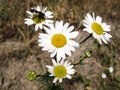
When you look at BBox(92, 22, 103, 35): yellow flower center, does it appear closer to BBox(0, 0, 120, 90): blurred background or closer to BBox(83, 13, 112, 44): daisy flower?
BBox(83, 13, 112, 44): daisy flower

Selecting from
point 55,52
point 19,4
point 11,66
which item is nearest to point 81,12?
point 19,4

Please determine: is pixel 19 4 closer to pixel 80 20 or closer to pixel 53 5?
pixel 53 5

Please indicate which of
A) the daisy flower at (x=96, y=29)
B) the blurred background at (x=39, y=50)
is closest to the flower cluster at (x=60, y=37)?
the daisy flower at (x=96, y=29)

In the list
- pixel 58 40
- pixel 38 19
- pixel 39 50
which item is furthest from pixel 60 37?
pixel 39 50

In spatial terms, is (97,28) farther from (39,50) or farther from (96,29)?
(39,50)

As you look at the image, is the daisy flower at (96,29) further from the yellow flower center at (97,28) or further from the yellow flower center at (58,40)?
the yellow flower center at (58,40)

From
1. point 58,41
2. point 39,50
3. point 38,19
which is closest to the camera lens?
point 58,41

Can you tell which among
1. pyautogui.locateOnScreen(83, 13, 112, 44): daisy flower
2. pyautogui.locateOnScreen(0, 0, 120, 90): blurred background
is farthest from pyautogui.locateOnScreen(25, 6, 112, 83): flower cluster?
pyautogui.locateOnScreen(0, 0, 120, 90): blurred background
